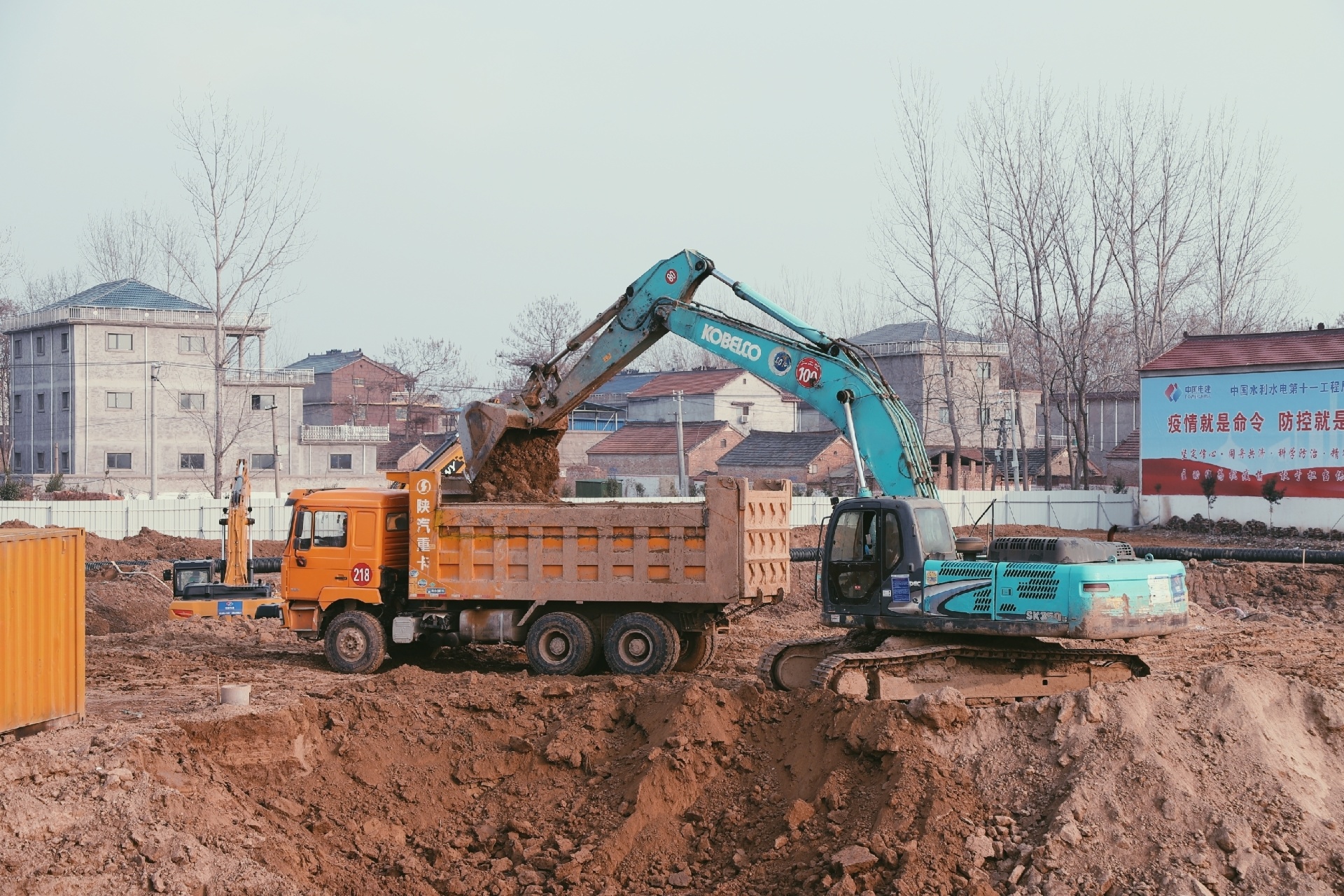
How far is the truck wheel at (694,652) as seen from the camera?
16.0 meters

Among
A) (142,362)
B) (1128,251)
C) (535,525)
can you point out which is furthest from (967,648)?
(142,362)

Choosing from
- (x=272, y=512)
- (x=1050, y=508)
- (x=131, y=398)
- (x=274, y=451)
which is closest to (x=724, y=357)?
(x=272, y=512)

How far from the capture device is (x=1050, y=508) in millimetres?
39031

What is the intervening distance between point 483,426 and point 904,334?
65.6 m

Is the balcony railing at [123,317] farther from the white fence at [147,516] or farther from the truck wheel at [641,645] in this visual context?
the truck wheel at [641,645]

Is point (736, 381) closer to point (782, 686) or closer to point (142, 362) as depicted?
point (142, 362)

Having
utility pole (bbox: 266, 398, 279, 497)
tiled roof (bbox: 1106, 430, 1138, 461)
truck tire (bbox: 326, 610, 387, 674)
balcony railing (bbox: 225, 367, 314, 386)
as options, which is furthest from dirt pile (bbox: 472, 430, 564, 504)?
balcony railing (bbox: 225, 367, 314, 386)

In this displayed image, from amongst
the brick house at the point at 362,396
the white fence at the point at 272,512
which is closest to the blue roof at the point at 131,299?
the brick house at the point at 362,396

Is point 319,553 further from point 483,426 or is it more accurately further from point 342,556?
point 483,426

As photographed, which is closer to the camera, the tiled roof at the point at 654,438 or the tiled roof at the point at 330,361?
the tiled roof at the point at 654,438

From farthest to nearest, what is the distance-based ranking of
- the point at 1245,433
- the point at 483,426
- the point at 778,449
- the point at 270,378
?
the point at 270,378
the point at 778,449
the point at 1245,433
the point at 483,426

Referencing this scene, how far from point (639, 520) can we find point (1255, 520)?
87.0 feet

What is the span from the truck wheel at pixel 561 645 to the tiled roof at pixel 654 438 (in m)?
41.8

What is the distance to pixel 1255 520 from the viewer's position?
36031 mm
